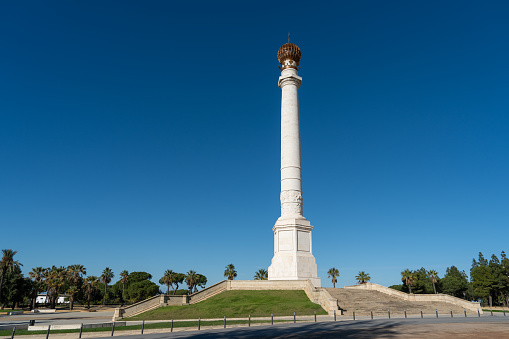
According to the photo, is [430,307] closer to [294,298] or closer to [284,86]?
[294,298]

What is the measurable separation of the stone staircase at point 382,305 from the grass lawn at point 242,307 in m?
3.70

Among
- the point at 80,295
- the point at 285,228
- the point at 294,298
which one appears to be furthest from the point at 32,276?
the point at 294,298

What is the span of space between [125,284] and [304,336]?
9542cm

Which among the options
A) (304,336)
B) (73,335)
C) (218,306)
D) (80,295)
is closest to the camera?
(304,336)

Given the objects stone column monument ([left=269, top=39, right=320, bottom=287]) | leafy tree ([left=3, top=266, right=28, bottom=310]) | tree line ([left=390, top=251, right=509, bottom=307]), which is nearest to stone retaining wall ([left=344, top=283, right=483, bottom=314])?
stone column monument ([left=269, top=39, right=320, bottom=287])

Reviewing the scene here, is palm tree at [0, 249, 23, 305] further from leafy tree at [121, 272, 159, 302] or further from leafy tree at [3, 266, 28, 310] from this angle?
leafy tree at [121, 272, 159, 302]

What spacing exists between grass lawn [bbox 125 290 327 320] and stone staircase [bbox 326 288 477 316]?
370 cm

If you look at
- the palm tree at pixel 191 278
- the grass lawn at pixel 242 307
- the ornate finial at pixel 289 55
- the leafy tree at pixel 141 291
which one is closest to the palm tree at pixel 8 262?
the leafy tree at pixel 141 291

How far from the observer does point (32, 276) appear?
80.1 metres

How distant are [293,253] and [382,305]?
12913 mm

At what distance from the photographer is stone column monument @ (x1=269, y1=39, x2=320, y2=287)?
4478cm

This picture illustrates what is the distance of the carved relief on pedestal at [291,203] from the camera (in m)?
47.8

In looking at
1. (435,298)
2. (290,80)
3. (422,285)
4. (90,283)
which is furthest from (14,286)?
(422,285)

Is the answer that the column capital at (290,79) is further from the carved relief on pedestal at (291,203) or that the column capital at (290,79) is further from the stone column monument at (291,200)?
the carved relief on pedestal at (291,203)
